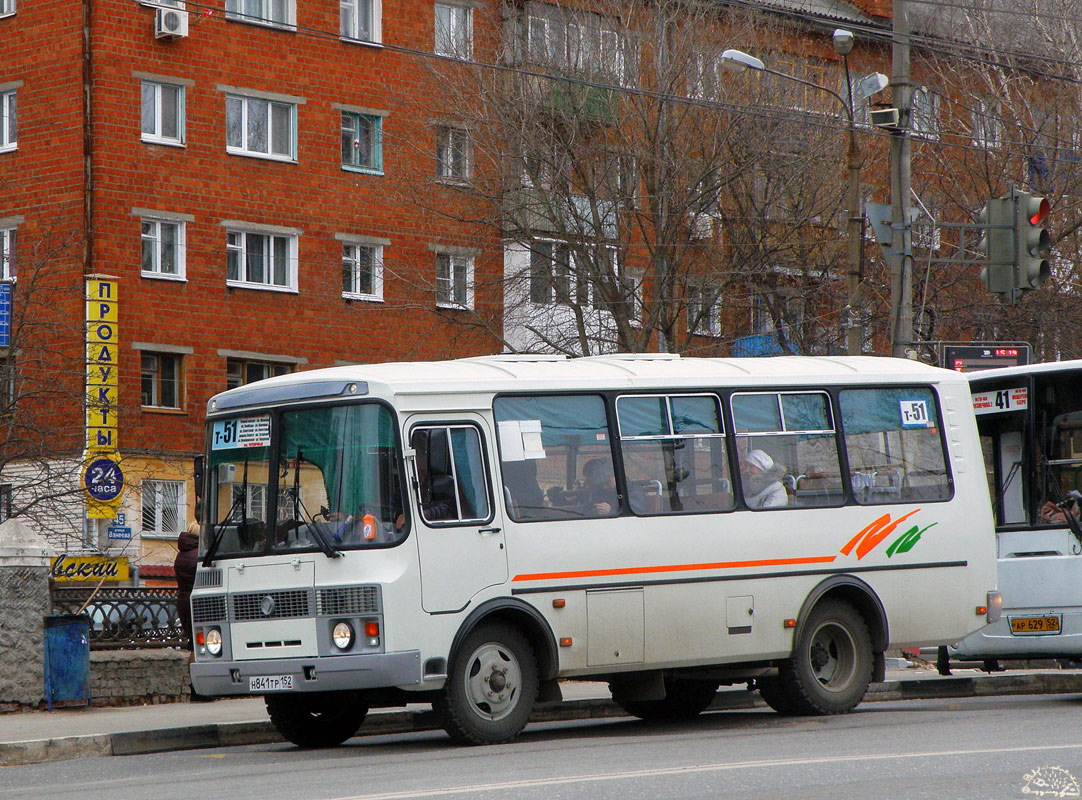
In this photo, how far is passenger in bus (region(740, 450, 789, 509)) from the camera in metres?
14.6

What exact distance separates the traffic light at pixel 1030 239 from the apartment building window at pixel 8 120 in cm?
2492

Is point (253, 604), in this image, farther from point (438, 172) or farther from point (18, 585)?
point (438, 172)

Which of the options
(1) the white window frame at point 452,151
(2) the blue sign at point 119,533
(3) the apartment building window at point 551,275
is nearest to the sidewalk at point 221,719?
(2) the blue sign at point 119,533

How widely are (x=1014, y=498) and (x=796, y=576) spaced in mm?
3070

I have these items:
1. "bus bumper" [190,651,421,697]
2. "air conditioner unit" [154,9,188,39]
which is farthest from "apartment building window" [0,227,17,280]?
"bus bumper" [190,651,421,697]

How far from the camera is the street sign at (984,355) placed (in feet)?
65.5

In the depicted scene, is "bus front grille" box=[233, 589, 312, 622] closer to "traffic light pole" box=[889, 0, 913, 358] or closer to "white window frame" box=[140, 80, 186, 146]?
"traffic light pole" box=[889, 0, 913, 358]

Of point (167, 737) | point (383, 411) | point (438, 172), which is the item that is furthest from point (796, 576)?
point (438, 172)

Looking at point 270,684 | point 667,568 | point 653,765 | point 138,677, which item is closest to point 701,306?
point 138,677

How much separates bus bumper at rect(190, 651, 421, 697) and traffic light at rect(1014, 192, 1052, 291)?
29.9 ft

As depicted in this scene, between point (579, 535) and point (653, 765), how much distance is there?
283 cm

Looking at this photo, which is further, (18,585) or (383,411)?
(18,585)

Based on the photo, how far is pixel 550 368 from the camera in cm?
1410

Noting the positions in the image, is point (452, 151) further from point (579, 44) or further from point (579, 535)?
point (579, 535)
